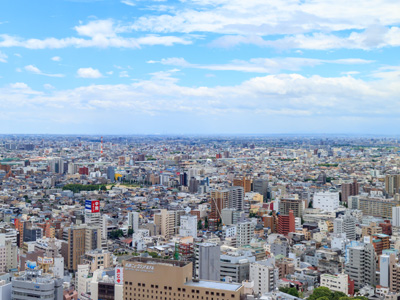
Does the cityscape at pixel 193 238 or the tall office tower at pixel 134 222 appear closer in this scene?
the cityscape at pixel 193 238

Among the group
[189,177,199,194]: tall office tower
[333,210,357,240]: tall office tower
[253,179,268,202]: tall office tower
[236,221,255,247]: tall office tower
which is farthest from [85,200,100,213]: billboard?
[253,179,268,202]: tall office tower

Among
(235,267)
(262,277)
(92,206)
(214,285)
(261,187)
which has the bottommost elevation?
(262,277)

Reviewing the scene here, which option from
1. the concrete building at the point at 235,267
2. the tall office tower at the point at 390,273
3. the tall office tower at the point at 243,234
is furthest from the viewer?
the tall office tower at the point at 243,234

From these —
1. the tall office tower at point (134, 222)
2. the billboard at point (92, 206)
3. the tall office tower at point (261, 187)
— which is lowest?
the tall office tower at point (134, 222)

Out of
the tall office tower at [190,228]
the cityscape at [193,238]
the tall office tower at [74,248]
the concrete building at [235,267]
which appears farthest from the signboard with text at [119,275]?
the tall office tower at [190,228]

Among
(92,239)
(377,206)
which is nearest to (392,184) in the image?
(377,206)

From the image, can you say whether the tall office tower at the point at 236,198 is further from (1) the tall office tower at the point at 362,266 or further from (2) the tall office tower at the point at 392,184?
(1) the tall office tower at the point at 362,266

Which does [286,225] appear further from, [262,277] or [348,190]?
[348,190]
